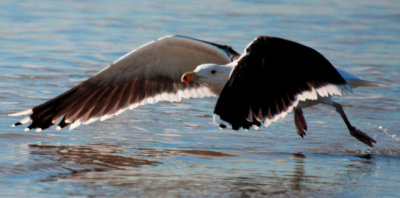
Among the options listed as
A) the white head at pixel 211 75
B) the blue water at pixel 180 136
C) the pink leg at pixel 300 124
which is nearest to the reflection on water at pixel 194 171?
the blue water at pixel 180 136

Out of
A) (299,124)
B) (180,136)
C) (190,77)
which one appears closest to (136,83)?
(180,136)

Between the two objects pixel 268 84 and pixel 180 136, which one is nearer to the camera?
pixel 268 84

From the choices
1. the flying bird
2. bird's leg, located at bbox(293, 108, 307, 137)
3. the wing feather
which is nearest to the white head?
the flying bird

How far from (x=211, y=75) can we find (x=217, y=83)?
3.3 inches

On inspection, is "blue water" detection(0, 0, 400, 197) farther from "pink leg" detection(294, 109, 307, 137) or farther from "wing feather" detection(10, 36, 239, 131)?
"wing feather" detection(10, 36, 239, 131)

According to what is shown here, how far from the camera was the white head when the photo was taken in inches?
269

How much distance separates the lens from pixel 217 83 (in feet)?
22.6

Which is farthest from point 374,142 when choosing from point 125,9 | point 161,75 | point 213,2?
point 213,2

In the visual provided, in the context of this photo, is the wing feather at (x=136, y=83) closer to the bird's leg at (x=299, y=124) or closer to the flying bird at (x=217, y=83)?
the flying bird at (x=217, y=83)

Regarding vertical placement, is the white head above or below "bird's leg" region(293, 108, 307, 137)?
above

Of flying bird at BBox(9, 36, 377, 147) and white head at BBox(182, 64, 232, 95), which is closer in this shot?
flying bird at BBox(9, 36, 377, 147)

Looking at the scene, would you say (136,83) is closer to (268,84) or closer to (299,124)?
(299,124)

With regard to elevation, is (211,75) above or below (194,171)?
above

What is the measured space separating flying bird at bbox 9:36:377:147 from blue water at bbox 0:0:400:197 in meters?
0.27
